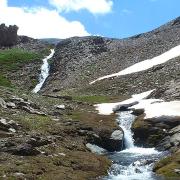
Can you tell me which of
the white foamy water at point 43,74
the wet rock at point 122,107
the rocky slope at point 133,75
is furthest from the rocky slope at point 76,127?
the wet rock at point 122,107

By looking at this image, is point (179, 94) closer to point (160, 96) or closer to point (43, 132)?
point (160, 96)

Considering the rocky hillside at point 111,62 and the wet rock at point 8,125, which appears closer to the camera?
the wet rock at point 8,125

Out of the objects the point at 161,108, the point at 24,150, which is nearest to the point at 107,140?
the point at 161,108

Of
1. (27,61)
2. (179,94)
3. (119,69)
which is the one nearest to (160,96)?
(179,94)

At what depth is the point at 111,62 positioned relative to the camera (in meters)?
164

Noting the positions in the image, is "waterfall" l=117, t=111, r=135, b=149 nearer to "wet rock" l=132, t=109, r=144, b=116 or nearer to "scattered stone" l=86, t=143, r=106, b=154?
"wet rock" l=132, t=109, r=144, b=116

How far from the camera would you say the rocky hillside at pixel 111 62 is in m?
125

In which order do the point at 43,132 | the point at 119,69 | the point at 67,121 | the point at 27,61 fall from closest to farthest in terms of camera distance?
the point at 43,132, the point at 67,121, the point at 119,69, the point at 27,61

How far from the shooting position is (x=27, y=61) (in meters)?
190

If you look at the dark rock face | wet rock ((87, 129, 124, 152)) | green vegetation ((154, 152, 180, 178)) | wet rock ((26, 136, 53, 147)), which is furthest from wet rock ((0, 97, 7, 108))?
green vegetation ((154, 152, 180, 178))

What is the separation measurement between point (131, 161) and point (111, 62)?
104m

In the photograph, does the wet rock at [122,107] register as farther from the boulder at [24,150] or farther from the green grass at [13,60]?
the green grass at [13,60]

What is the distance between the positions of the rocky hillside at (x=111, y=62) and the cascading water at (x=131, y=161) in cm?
4419

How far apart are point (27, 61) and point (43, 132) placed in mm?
127932
